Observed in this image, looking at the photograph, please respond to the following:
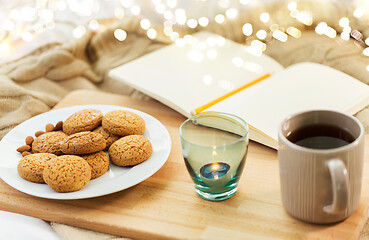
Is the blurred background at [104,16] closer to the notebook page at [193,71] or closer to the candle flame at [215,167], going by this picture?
the notebook page at [193,71]

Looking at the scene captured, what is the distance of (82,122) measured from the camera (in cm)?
74

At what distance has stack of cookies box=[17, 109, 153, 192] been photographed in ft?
2.07

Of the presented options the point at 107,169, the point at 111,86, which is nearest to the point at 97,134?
the point at 107,169

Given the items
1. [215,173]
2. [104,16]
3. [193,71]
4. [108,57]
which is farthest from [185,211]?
[104,16]

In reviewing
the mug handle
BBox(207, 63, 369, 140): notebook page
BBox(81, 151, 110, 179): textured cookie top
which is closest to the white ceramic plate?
BBox(81, 151, 110, 179): textured cookie top

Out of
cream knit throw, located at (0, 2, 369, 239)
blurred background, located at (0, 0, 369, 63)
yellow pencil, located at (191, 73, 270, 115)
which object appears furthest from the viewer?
blurred background, located at (0, 0, 369, 63)

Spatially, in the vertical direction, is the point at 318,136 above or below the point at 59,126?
above

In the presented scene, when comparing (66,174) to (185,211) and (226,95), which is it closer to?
(185,211)

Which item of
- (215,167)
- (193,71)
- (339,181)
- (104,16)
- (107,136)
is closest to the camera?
(339,181)

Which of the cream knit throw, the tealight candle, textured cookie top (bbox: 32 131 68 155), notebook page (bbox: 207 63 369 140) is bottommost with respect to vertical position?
the cream knit throw

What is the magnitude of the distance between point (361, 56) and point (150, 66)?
44cm

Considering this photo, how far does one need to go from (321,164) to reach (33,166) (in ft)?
1.27

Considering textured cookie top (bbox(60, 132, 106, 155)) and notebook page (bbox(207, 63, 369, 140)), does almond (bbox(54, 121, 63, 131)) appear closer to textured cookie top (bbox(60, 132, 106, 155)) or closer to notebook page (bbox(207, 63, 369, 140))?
textured cookie top (bbox(60, 132, 106, 155))

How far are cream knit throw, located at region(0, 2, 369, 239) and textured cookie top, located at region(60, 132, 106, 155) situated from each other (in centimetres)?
26
